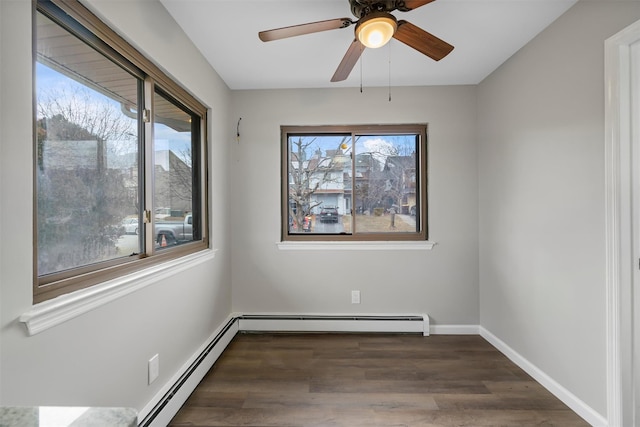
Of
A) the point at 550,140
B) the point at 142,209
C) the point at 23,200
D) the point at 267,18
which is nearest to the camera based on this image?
the point at 23,200

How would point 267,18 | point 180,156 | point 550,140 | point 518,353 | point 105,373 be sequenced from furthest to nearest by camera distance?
point 518,353, point 180,156, point 550,140, point 267,18, point 105,373

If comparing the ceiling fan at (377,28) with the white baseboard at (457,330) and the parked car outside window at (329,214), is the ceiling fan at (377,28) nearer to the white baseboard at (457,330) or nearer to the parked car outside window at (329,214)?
the parked car outside window at (329,214)

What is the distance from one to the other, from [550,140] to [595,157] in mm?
371

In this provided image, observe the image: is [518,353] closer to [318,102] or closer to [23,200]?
[318,102]

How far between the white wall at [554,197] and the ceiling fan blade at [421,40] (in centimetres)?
83

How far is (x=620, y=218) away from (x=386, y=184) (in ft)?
5.87

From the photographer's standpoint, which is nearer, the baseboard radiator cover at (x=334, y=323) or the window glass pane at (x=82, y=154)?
the window glass pane at (x=82, y=154)

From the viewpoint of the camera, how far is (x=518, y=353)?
2396 mm

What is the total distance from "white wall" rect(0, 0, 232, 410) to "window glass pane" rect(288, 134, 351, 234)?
100 cm

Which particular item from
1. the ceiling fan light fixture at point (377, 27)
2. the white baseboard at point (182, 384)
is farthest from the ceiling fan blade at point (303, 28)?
the white baseboard at point (182, 384)

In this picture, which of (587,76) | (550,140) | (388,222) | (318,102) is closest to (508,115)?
(550,140)

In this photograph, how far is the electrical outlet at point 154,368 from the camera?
5.40 ft

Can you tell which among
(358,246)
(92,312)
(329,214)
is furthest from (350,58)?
(92,312)

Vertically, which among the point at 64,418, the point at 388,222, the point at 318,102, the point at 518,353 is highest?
the point at 318,102
